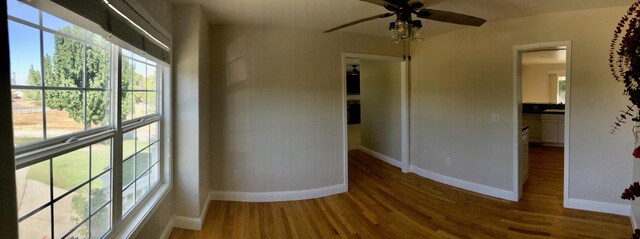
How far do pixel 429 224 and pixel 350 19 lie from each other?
2426mm

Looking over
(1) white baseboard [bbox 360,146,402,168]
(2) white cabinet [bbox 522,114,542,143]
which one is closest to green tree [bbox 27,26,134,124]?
(1) white baseboard [bbox 360,146,402,168]

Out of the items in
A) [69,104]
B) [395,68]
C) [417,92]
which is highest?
[395,68]

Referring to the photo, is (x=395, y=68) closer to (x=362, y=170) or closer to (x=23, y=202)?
(x=362, y=170)

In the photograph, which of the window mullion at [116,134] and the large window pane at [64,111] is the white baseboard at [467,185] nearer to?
the window mullion at [116,134]

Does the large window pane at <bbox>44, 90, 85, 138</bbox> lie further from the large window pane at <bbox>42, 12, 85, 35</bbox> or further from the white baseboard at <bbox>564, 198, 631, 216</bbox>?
the white baseboard at <bbox>564, 198, 631, 216</bbox>

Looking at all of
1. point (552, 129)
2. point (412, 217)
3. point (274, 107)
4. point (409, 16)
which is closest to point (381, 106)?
point (274, 107)

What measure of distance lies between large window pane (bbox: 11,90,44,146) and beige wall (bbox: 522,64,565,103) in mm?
10621

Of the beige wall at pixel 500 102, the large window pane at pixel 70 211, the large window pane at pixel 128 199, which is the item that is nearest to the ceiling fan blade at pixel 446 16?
the beige wall at pixel 500 102

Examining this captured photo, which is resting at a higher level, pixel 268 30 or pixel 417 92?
pixel 268 30

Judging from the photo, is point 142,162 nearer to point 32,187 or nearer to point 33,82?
point 32,187

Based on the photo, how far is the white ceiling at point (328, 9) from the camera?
2698mm

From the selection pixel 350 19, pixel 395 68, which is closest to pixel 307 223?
pixel 350 19

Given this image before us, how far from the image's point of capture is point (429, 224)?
284 cm

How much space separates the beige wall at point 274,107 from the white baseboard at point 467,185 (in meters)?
1.71
